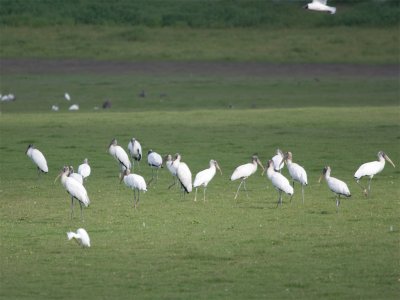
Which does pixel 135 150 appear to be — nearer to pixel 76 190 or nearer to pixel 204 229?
pixel 76 190

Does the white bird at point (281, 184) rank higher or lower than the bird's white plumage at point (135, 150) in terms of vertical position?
lower

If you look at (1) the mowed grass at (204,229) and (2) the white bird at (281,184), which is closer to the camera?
(1) the mowed grass at (204,229)

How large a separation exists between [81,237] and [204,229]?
2.07 metres

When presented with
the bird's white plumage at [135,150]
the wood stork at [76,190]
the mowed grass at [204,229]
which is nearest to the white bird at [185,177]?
the mowed grass at [204,229]

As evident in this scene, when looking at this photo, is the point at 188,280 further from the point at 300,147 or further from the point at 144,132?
the point at 144,132

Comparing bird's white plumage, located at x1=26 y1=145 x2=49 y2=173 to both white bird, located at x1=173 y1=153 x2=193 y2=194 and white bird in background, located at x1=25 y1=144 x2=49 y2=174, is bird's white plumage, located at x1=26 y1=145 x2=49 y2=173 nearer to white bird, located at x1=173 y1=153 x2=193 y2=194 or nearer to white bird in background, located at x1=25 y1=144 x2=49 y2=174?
white bird in background, located at x1=25 y1=144 x2=49 y2=174

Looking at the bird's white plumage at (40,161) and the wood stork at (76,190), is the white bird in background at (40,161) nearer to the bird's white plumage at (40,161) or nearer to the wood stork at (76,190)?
the bird's white plumage at (40,161)

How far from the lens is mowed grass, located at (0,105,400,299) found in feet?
38.2

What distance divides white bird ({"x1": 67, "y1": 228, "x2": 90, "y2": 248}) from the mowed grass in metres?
0.11

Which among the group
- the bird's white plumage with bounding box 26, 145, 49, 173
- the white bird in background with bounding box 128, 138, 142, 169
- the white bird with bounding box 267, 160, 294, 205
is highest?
the white bird in background with bounding box 128, 138, 142, 169

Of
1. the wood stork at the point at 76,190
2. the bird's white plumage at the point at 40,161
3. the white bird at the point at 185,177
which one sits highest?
the bird's white plumage at the point at 40,161

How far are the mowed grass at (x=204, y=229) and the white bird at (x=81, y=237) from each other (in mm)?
109

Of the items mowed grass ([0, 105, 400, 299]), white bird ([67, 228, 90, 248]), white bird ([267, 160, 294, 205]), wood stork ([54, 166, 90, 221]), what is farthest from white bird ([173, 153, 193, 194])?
white bird ([67, 228, 90, 248])

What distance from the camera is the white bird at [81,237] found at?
13.2m
